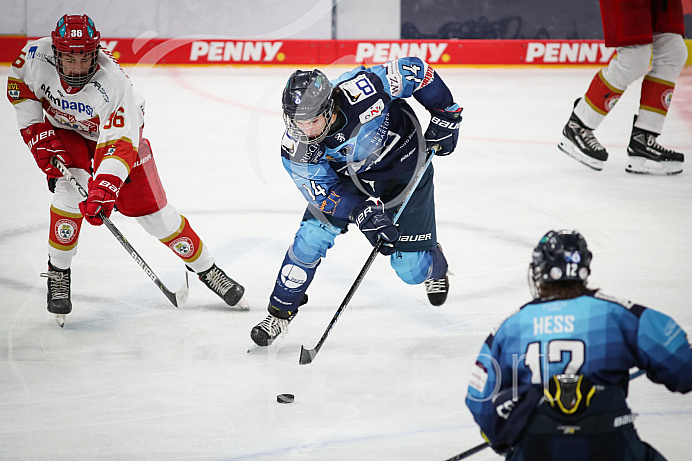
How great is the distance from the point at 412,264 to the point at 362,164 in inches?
18.3

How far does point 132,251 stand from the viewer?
11.3ft

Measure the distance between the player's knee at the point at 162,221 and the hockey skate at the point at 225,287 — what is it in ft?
0.81

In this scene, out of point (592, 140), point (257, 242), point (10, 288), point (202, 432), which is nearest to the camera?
point (202, 432)

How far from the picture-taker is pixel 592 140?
567cm

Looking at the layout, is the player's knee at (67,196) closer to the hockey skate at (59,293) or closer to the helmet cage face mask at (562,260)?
the hockey skate at (59,293)

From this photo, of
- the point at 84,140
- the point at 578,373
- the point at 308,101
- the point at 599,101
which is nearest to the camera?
the point at 578,373

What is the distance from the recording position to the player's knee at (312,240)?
309 centimetres

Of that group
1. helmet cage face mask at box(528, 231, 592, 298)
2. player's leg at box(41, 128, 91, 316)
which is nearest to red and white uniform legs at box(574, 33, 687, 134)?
player's leg at box(41, 128, 91, 316)

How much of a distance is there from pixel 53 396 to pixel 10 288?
1.14 meters

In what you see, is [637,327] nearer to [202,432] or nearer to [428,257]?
[202,432]

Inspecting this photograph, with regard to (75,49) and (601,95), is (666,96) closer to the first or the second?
(601,95)

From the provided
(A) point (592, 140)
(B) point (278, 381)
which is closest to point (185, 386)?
(B) point (278, 381)

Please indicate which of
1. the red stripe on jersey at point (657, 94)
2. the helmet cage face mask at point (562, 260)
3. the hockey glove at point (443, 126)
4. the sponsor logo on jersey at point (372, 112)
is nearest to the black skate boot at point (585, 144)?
the red stripe on jersey at point (657, 94)

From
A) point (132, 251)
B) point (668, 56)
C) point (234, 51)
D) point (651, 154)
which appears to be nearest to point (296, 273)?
point (132, 251)
